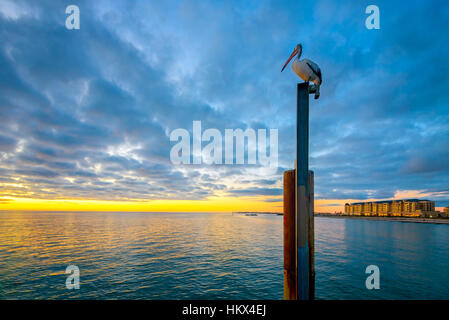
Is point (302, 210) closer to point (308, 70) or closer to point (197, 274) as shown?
point (308, 70)

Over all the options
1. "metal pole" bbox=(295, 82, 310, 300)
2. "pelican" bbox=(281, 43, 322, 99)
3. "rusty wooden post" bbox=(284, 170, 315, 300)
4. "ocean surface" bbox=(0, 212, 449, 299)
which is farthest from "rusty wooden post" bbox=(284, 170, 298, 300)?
"ocean surface" bbox=(0, 212, 449, 299)

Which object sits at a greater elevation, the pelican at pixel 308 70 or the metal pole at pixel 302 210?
the pelican at pixel 308 70

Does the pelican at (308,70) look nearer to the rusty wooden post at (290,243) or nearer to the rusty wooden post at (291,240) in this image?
the rusty wooden post at (291,240)

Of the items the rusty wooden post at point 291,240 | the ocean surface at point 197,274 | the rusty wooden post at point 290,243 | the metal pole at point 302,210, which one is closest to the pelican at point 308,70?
the metal pole at point 302,210

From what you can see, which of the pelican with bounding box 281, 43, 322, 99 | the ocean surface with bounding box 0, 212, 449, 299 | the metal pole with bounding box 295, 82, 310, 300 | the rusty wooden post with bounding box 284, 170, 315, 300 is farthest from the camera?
the ocean surface with bounding box 0, 212, 449, 299

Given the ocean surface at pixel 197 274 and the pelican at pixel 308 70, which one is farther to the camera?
the ocean surface at pixel 197 274

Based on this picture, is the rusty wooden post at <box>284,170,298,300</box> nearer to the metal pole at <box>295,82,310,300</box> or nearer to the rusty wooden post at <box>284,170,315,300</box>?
the rusty wooden post at <box>284,170,315,300</box>

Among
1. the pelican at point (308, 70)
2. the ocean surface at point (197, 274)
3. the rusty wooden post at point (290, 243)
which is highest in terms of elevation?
the pelican at point (308, 70)

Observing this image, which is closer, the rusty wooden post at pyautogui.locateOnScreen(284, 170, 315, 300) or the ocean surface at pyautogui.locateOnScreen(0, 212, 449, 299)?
the rusty wooden post at pyautogui.locateOnScreen(284, 170, 315, 300)
